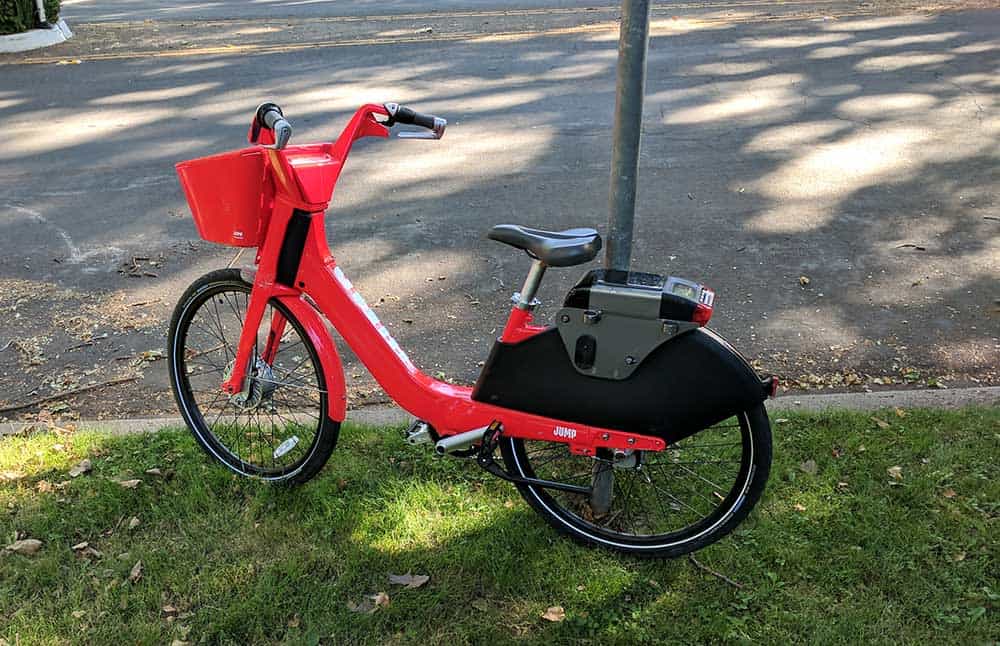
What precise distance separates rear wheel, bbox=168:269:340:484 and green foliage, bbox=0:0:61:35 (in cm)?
988

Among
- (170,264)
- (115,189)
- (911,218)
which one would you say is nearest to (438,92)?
(115,189)

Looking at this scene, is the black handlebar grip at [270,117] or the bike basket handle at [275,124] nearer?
the bike basket handle at [275,124]

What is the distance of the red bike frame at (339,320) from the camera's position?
2990 mm

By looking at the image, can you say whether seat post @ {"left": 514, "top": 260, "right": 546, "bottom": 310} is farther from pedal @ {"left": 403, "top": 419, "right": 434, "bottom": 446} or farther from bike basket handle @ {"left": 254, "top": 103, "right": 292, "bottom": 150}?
bike basket handle @ {"left": 254, "top": 103, "right": 292, "bottom": 150}

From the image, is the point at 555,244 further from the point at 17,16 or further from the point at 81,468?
the point at 17,16

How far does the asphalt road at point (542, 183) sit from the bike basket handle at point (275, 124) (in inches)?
68.9

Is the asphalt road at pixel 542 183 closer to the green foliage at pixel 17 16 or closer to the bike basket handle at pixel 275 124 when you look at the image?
the green foliage at pixel 17 16

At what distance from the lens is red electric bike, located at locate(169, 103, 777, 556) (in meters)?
2.81

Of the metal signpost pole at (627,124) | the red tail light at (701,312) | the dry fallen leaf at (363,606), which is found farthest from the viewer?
the dry fallen leaf at (363,606)

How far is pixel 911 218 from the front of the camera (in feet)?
20.2

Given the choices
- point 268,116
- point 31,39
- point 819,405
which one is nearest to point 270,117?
point 268,116

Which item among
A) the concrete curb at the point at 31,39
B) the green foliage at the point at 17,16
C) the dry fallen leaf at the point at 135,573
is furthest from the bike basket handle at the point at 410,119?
the green foliage at the point at 17,16

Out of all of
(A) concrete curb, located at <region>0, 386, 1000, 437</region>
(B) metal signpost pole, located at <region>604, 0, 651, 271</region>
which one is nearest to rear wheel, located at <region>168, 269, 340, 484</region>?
(A) concrete curb, located at <region>0, 386, 1000, 437</region>

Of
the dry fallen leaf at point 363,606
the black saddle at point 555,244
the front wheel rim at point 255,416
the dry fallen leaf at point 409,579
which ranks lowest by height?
the dry fallen leaf at point 363,606
